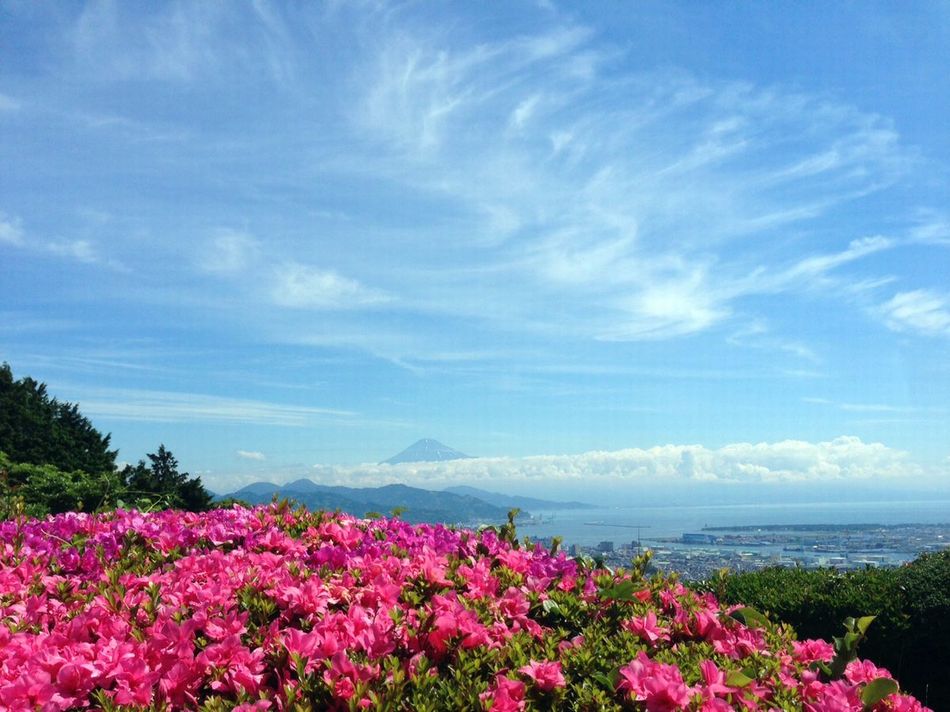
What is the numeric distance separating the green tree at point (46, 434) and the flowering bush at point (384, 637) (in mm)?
16284

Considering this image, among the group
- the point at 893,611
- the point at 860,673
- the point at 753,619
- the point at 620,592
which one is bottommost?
the point at 893,611

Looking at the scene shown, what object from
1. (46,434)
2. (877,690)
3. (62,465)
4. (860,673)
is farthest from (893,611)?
(46,434)

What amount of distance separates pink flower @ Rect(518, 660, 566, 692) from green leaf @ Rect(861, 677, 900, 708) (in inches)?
43.1

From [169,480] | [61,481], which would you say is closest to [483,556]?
[61,481]

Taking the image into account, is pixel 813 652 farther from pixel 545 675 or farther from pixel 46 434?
pixel 46 434

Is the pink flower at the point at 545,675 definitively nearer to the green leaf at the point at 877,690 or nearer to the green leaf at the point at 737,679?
the green leaf at the point at 737,679

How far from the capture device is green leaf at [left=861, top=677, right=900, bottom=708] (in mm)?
2480

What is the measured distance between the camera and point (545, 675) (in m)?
2.39

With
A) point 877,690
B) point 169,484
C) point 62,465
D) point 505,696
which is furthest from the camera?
point 62,465

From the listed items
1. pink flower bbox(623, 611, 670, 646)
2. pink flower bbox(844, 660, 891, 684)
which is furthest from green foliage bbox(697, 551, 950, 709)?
pink flower bbox(623, 611, 670, 646)

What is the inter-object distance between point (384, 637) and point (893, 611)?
6.37 meters

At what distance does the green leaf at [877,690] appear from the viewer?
8.14 ft

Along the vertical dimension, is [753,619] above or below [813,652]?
above

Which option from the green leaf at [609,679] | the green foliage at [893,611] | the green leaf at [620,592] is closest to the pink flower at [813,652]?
the green leaf at [620,592]
